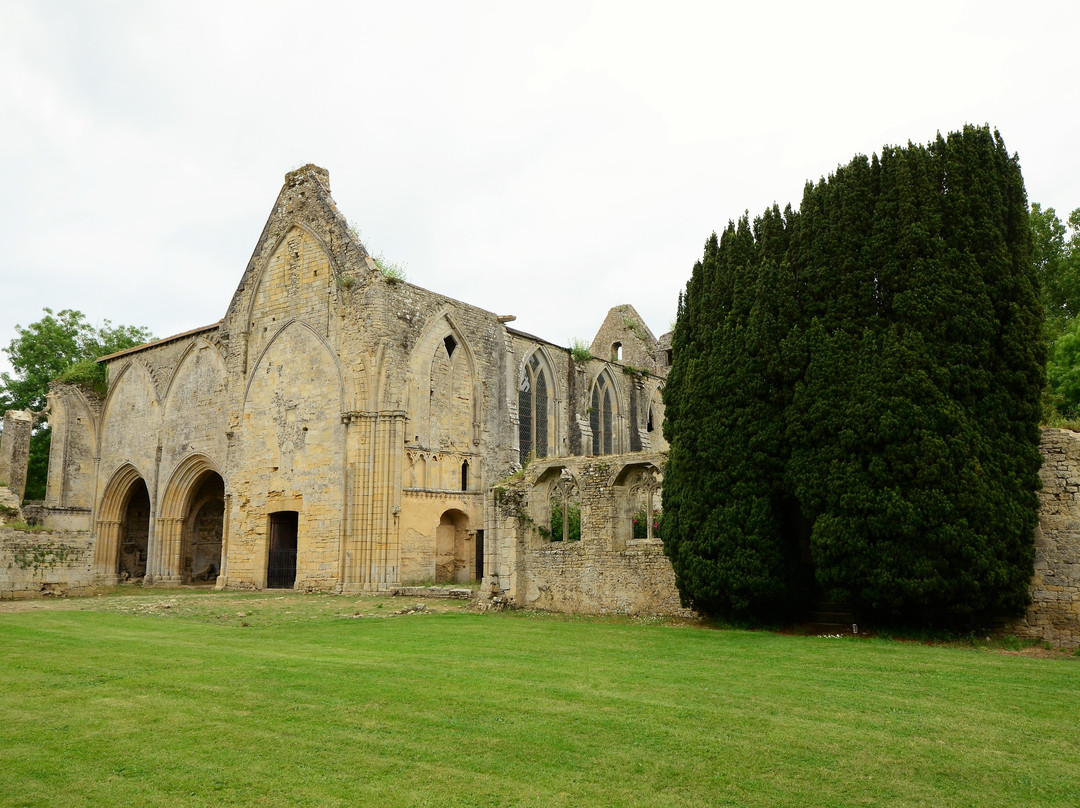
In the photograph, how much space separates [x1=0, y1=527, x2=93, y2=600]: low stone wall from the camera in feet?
62.6

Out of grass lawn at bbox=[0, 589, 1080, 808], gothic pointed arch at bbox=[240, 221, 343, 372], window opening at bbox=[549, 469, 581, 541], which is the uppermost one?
gothic pointed arch at bbox=[240, 221, 343, 372]

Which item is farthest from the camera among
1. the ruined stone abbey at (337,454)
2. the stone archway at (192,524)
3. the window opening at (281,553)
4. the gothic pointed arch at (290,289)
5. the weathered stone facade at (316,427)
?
the stone archway at (192,524)

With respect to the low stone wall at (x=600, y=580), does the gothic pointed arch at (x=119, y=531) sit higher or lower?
higher

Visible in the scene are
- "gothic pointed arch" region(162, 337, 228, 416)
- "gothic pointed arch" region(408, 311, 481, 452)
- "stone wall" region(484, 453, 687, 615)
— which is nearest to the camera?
"stone wall" region(484, 453, 687, 615)

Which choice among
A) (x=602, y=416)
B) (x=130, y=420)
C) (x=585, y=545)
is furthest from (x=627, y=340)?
(x=585, y=545)

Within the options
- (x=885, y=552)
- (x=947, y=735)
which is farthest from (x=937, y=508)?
(x=947, y=735)

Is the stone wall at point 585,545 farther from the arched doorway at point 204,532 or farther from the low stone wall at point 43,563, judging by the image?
the arched doorway at point 204,532

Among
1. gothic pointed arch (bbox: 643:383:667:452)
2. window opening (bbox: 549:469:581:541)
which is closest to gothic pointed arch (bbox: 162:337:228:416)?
window opening (bbox: 549:469:581:541)

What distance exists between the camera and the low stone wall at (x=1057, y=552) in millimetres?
11242

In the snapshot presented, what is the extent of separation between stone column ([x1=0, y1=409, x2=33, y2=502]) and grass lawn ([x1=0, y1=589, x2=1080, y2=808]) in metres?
25.5

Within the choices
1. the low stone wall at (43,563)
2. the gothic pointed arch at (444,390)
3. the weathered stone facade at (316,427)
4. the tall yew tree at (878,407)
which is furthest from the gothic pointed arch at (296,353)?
the tall yew tree at (878,407)

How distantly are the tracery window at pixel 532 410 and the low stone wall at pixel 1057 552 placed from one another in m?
17.6

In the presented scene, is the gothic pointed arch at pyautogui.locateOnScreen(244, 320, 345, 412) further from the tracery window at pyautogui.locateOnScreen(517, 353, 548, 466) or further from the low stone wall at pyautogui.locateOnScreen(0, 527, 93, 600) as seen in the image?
the low stone wall at pyautogui.locateOnScreen(0, 527, 93, 600)

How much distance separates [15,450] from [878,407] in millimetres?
32841
